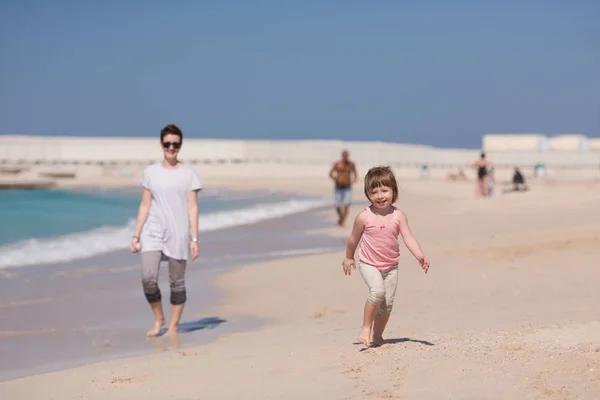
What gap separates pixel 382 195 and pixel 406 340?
111cm

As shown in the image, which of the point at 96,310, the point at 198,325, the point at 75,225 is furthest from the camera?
the point at 75,225

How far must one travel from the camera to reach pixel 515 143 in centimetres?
9319

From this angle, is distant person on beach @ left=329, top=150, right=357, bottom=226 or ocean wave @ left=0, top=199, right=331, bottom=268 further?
distant person on beach @ left=329, top=150, right=357, bottom=226

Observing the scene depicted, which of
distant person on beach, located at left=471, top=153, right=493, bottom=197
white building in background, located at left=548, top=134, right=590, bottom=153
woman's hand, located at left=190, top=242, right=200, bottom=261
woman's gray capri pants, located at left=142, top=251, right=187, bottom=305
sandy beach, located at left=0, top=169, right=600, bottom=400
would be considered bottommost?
sandy beach, located at left=0, top=169, right=600, bottom=400

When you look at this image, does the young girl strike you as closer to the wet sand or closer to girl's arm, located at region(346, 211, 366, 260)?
girl's arm, located at region(346, 211, 366, 260)

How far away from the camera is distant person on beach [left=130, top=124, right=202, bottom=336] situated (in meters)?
7.51

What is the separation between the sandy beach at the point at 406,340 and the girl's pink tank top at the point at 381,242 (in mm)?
538

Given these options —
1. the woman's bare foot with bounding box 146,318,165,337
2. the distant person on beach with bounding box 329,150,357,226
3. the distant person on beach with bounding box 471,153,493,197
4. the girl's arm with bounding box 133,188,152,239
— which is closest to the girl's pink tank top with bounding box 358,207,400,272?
the girl's arm with bounding box 133,188,152,239

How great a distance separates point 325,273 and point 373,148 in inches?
2888

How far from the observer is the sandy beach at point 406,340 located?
4.77m

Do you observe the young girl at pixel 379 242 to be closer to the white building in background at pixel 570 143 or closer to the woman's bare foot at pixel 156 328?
the woman's bare foot at pixel 156 328

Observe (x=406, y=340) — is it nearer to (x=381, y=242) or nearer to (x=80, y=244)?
(x=381, y=242)

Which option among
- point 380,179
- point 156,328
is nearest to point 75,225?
point 156,328

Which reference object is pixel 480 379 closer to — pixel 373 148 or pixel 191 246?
pixel 191 246
